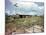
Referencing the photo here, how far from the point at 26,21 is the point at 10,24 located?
0.18 m

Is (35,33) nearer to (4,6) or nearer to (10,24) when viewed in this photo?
(10,24)

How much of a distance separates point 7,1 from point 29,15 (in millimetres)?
287

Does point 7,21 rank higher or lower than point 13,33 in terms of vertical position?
higher

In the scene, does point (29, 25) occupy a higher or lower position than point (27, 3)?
lower

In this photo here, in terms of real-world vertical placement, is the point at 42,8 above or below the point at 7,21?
above

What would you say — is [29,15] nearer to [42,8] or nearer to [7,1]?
[42,8]

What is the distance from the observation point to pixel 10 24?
985 millimetres

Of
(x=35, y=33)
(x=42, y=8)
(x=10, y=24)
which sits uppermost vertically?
(x=42, y=8)
